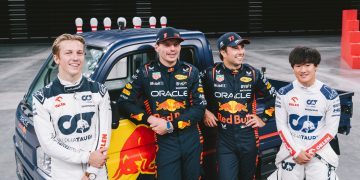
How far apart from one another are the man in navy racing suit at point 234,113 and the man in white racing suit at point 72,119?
106cm

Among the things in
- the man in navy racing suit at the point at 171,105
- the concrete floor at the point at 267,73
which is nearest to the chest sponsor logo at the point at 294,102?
the man in navy racing suit at the point at 171,105

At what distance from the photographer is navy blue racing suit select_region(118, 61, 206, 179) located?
3.22 meters

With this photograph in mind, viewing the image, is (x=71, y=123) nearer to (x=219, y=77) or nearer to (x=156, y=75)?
(x=156, y=75)

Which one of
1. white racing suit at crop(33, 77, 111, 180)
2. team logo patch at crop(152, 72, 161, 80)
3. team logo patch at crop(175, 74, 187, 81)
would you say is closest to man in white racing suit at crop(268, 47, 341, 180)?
team logo patch at crop(175, 74, 187, 81)

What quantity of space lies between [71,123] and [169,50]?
0.97 meters

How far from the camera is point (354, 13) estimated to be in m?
13.2

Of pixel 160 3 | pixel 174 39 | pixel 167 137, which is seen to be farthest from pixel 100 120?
pixel 160 3

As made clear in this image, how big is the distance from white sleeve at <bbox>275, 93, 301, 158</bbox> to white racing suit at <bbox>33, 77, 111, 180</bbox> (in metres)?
1.39

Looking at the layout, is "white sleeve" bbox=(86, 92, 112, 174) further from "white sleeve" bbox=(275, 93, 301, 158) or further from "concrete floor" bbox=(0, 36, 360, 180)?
"concrete floor" bbox=(0, 36, 360, 180)

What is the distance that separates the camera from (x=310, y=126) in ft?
10.4

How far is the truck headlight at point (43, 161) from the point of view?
3.08 m

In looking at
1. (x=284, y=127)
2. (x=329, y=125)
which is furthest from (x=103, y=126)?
(x=329, y=125)

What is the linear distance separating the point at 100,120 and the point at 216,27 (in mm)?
19646

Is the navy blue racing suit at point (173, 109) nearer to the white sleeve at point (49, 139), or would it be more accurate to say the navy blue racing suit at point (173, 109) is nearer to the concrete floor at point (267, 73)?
the white sleeve at point (49, 139)
